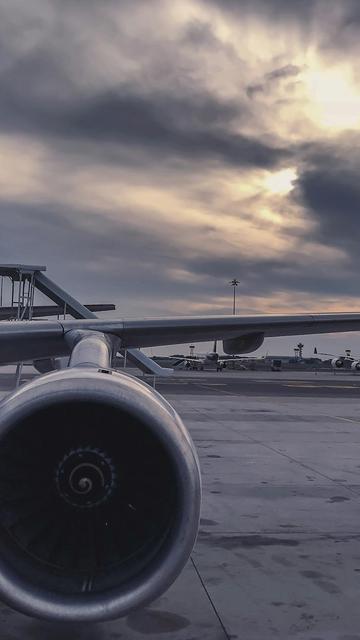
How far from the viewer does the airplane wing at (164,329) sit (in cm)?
611

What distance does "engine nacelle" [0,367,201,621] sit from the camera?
366cm

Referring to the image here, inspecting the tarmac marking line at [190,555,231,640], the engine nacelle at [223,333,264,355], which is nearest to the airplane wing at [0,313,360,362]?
the engine nacelle at [223,333,264,355]

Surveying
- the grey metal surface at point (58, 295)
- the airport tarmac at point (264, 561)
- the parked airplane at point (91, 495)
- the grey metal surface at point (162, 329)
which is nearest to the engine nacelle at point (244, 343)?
the grey metal surface at point (162, 329)

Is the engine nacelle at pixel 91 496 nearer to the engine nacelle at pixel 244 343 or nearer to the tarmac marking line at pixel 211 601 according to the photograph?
the tarmac marking line at pixel 211 601

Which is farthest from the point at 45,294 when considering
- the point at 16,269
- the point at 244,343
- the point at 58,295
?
the point at 244,343

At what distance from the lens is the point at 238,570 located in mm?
5637

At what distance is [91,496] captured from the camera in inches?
154

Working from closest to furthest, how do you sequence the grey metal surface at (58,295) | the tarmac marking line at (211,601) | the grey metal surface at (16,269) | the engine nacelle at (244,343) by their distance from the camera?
the tarmac marking line at (211,601), the engine nacelle at (244,343), the grey metal surface at (16,269), the grey metal surface at (58,295)

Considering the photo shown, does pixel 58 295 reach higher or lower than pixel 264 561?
higher

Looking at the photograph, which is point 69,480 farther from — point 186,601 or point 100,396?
point 186,601

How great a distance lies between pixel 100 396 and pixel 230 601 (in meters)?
2.25

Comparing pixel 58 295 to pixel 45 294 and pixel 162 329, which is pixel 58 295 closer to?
pixel 45 294

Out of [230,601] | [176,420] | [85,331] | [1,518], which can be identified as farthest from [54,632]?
[85,331]

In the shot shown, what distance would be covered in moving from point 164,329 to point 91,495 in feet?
11.1
